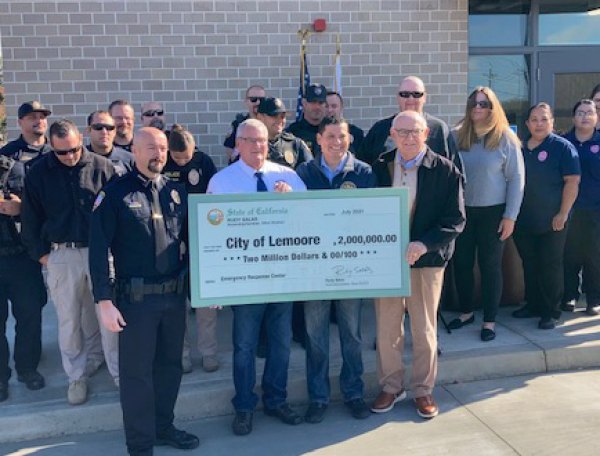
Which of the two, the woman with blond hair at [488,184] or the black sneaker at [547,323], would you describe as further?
the black sneaker at [547,323]

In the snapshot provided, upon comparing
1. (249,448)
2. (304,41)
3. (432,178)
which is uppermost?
(304,41)

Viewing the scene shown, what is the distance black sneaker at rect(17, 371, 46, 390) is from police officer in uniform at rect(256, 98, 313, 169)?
2.43m

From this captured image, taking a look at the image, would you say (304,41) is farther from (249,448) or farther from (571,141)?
(249,448)

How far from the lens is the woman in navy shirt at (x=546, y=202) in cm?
550

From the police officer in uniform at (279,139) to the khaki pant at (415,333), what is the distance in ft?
4.50

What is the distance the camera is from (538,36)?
331 inches

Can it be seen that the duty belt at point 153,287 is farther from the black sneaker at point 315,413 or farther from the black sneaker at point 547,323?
the black sneaker at point 547,323

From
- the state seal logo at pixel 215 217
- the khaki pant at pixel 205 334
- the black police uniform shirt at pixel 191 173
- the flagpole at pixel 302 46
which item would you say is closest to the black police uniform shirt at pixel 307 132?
the black police uniform shirt at pixel 191 173

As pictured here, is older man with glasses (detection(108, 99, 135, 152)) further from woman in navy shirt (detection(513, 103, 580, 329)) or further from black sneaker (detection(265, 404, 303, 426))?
woman in navy shirt (detection(513, 103, 580, 329))

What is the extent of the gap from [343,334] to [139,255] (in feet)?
5.10

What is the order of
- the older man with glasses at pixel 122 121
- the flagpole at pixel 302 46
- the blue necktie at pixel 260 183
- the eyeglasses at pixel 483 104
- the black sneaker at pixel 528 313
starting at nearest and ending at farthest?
the blue necktie at pixel 260 183, the eyeglasses at pixel 483 104, the older man with glasses at pixel 122 121, the black sneaker at pixel 528 313, the flagpole at pixel 302 46

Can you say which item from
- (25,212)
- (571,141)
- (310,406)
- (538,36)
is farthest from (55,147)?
(538,36)

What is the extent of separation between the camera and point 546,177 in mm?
5543

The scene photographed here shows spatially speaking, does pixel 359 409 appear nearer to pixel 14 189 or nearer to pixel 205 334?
pixel 205 334
